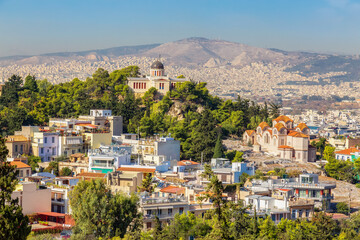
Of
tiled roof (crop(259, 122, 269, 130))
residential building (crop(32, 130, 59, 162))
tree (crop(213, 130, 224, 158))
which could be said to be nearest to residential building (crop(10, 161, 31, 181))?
residential building (crop(32, 130, 59, 162))

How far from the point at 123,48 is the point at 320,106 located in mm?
65671

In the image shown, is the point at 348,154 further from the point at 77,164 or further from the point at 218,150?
the point at 77,164

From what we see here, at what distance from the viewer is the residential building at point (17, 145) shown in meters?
35.1

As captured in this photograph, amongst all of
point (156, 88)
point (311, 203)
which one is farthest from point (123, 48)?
point (311, 203)

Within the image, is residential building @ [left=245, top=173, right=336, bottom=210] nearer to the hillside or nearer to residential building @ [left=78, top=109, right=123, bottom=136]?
residential building @ [left=78, top=109, right=123, bottom=136]

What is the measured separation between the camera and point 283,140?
4147cm

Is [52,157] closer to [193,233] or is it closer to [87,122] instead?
[87,122]

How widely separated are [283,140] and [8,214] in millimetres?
27375

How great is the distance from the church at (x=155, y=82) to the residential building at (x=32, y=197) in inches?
907

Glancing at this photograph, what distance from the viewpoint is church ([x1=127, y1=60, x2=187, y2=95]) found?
47.7 metres

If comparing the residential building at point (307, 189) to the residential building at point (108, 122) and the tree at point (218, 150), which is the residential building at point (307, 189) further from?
the residential building at point (108, 122)

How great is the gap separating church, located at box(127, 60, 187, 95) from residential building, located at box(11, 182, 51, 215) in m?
23.0

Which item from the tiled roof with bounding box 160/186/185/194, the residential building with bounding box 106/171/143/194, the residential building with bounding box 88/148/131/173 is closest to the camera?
the tiled roof with bounding box 160/186/185/194

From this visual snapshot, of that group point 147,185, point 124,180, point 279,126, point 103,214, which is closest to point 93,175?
point 124,180
